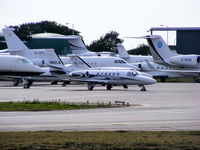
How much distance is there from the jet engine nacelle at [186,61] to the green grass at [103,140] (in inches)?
2215

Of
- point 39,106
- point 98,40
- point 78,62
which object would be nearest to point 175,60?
point 78,62

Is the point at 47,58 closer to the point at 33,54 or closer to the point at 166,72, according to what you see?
the point at 33,54

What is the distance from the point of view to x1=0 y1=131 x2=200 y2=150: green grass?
1734cm

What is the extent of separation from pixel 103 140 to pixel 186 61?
59215mm

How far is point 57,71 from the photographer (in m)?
70.0

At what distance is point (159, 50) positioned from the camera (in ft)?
267

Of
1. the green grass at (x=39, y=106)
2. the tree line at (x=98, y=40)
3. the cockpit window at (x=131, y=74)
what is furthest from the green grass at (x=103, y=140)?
the tree line at (x=98, y=40)

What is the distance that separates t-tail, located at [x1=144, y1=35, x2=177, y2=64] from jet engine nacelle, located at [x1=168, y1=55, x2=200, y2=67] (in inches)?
62.8

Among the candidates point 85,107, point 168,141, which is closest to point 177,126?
point 168,141

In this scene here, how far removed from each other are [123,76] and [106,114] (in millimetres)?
26376

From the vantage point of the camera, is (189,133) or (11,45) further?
(11,45)

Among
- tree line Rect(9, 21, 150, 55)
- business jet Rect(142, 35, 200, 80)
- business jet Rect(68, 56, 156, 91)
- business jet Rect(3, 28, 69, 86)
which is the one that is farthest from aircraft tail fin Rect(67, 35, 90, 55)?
tree line Rect(9, 21, 150, 55)

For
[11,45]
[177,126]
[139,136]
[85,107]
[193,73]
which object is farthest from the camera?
[11,45]

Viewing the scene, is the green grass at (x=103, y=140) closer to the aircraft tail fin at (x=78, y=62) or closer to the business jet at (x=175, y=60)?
the aircraft tail fin at (x=78, y=62)
